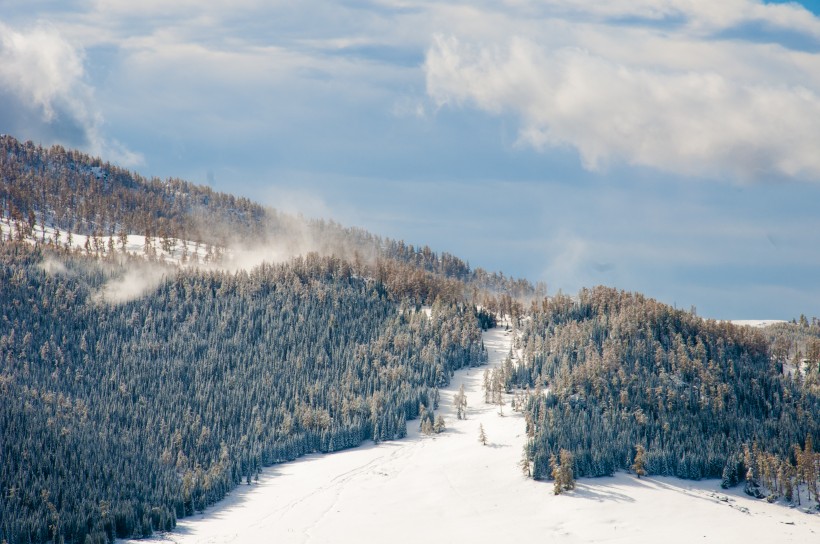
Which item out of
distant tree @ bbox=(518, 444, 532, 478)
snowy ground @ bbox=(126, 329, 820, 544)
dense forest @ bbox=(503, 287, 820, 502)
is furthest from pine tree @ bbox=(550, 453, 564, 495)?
distant tree @ bbox=(518, 444, 532, 478)

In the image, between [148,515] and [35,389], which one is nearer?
[148,515]

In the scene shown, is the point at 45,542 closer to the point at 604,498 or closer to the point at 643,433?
the point at 604,498

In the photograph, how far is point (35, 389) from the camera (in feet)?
642

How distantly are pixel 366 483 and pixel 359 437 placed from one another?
25899 mm

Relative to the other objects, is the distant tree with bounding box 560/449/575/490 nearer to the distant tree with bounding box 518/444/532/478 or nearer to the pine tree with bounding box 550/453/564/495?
the pine tree with bounding box 550/453/564/495

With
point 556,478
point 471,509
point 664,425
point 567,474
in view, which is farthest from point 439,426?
point 664,425

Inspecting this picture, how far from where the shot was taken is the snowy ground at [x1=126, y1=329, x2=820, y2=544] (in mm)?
143000

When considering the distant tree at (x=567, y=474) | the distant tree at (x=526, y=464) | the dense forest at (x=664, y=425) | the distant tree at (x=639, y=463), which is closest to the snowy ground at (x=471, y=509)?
the distant tree at (x=526, y=464)

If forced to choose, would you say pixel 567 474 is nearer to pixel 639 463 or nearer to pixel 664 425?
pixel 639 463

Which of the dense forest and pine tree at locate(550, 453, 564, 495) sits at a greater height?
the dense forest

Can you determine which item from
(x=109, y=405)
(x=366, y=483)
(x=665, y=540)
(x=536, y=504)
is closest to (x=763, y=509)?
(x=665, y=540)

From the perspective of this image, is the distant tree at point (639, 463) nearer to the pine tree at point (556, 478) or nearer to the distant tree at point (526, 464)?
the pine tree at point (556, 478)

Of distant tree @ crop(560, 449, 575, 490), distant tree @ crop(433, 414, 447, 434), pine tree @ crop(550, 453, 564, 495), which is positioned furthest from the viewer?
distant tree @ crop(433, 414, 447, 434)

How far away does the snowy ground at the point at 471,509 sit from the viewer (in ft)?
469
